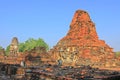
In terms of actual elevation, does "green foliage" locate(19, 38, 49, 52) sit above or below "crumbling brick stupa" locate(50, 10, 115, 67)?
above

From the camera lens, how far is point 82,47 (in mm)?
38344

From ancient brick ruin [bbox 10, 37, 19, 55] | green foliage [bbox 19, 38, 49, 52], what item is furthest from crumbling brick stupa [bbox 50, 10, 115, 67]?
green foliage [bbox 19, 38, 49, 52]

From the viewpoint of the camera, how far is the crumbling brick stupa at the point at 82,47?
37656mm

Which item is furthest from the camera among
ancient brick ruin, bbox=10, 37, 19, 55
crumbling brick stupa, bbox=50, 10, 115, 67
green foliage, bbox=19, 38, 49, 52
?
green foliage, bbox=19, 38, 49, 52

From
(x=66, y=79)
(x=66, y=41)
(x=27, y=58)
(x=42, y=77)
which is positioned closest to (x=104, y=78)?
(x=66, y=79)

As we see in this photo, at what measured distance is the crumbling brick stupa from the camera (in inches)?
1483

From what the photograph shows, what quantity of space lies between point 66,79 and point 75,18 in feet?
121

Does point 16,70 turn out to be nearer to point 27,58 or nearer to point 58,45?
point 27,58

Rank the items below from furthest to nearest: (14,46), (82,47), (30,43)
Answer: (30,43), (14,46), (82,47)

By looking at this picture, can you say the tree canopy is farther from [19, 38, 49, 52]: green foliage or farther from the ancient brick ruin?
the ancient brick ruin

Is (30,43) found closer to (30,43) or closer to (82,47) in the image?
(30,43)

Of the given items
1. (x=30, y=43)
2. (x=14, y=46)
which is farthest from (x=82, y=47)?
(x=30, y=43)

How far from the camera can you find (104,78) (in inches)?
292

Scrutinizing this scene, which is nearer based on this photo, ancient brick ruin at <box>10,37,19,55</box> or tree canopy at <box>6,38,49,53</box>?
ancient brick ruin at <box>10,37,19,55</box>
